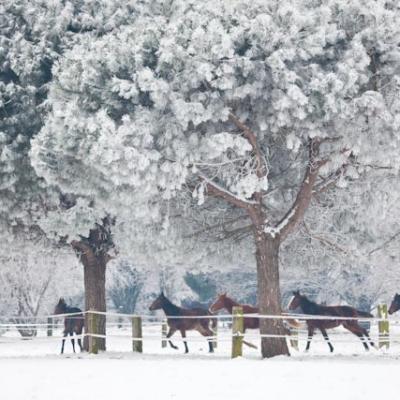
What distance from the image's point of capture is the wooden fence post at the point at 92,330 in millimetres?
21469

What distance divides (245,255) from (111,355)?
4956mm

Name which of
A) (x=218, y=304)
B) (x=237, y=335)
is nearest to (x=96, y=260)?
(x=218, y=304)

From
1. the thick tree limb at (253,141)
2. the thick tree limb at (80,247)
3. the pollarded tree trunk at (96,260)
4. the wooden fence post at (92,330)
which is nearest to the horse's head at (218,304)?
the pollarded tree trunk at (96,260)

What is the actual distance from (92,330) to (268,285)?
4985mm

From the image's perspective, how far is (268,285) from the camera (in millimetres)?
20094

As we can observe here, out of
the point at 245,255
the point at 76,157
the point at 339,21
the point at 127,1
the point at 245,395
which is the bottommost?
the point at 245,395

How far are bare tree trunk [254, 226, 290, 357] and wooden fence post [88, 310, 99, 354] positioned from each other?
459 centimetres

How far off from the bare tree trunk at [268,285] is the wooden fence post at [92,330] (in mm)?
4593

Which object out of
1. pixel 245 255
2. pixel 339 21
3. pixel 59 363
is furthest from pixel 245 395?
pixel 245 255

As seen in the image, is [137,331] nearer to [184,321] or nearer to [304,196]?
[184,321]

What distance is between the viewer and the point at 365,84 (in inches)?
715

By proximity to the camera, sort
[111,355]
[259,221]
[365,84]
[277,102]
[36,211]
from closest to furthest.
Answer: [277,102]
[365,84]
[259,221]
[111,355]
[36,211]

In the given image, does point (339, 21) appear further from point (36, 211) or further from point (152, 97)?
point (36, 211)

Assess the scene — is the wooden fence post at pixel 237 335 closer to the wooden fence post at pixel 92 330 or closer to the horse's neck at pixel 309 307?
the horse's neck at pixel 309 307
